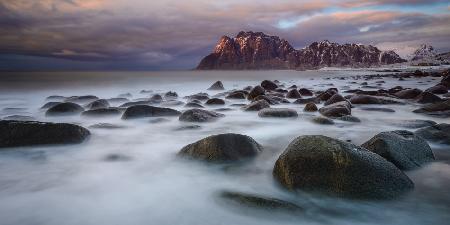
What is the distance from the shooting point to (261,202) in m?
2.93

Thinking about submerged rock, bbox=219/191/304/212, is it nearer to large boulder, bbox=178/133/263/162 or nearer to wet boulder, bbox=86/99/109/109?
large boulder, bbox=178/133/263/162

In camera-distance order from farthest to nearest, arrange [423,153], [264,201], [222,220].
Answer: [423,153]
[264,201]
[222,220]

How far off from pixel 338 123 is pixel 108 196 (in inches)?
195

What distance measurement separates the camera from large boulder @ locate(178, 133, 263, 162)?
13.7ft

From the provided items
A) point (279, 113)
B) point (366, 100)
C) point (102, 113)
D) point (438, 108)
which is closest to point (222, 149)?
point (279, 113)

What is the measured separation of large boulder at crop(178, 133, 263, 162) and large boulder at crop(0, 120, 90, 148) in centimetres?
204

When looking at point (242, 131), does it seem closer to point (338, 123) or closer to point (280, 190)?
point (338, 123)

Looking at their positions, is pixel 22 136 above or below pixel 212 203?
above

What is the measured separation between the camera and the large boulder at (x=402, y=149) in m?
3.76

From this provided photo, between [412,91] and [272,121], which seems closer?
[272,121]

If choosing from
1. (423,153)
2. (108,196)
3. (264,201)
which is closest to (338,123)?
(423,153)

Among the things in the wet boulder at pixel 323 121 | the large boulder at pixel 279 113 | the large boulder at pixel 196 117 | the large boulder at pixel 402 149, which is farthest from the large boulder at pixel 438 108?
the large boulder at pixel 196 117

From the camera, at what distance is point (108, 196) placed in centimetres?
317

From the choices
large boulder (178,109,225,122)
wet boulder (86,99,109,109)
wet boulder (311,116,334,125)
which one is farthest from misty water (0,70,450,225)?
wet boulder (86,99,109,109)
